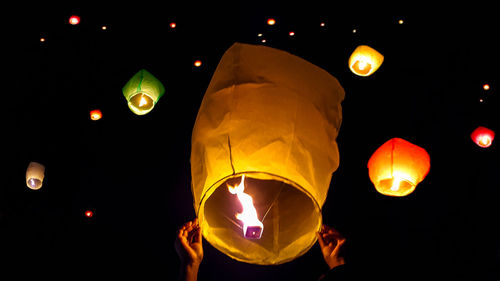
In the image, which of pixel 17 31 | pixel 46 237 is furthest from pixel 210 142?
pixel 17 31

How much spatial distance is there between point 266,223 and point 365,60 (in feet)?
7.15

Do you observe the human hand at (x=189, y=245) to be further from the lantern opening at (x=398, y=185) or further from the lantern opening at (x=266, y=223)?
the lantern opening at (x=398, y=185)

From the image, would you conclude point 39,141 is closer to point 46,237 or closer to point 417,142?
point 46,237

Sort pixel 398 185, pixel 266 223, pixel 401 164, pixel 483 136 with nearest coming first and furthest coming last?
pixel 266 223 → pixel 401 164 → pixel 398 185 → pixel 483 136

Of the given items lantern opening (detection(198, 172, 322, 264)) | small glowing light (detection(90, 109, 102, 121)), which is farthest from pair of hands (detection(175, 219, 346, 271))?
small glowing light (detection(90, 109, 102, 121))

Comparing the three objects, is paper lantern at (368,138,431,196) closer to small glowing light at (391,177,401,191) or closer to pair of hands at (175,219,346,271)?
small glowing light at (391,177,401,191)

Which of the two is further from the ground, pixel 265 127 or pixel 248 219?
pixel 265 127

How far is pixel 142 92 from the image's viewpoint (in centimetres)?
311

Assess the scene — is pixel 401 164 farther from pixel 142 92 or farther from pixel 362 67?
pixel 142 92

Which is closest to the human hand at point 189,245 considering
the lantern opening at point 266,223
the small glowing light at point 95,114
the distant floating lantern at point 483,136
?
the lantern opening at point 266,223

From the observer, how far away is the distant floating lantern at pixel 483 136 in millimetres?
3629

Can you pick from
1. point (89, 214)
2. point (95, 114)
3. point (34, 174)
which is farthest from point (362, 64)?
point (34, 174)

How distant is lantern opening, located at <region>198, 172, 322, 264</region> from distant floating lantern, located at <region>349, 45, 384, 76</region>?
193 cm

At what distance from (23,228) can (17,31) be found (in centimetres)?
182
